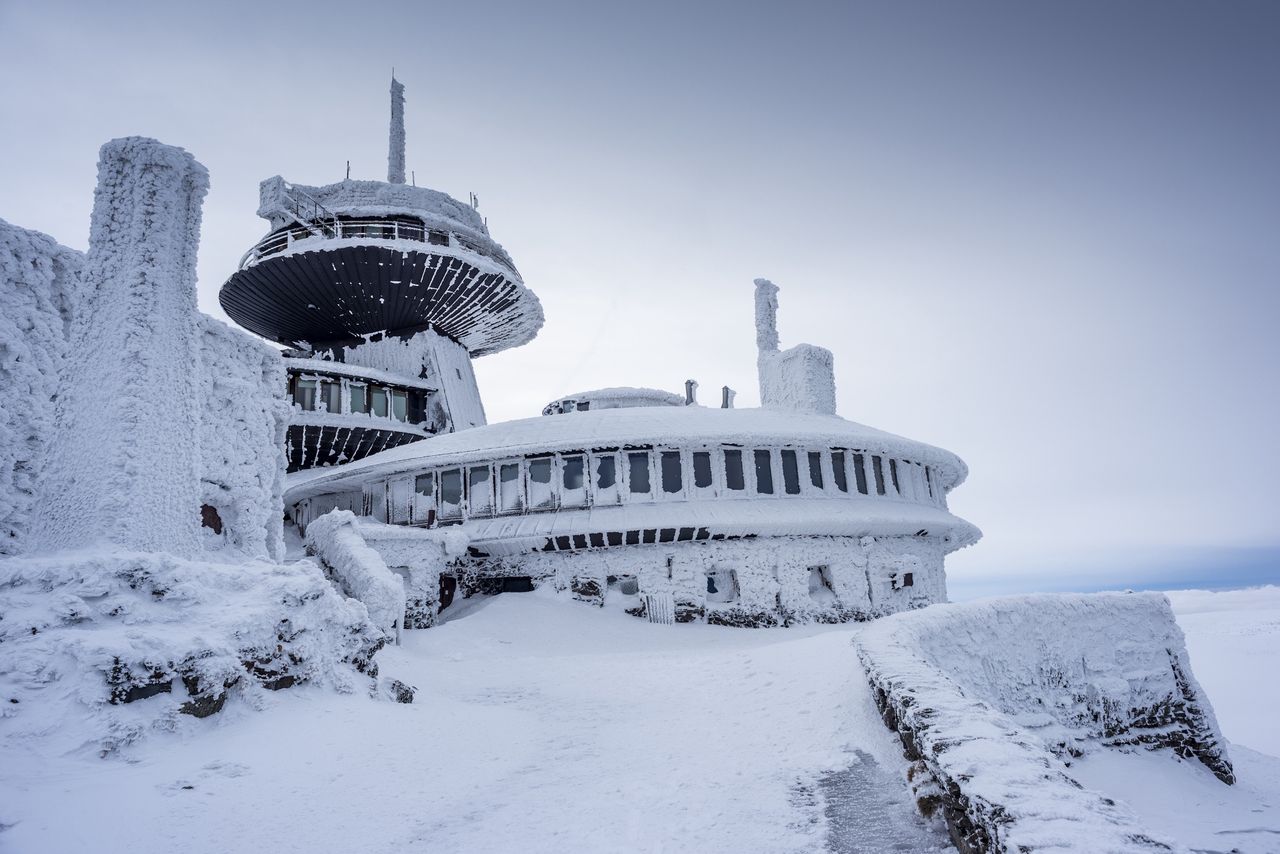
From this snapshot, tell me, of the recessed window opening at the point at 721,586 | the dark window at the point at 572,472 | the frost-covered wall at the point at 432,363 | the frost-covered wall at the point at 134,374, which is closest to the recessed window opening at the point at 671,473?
the dark window at the point at 572,472

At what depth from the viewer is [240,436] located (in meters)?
10.0

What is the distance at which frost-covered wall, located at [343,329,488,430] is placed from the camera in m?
36.1

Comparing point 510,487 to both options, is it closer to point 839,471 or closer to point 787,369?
point 839,471

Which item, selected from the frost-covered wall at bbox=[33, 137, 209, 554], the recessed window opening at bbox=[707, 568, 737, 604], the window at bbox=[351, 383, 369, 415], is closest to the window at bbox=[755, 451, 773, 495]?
the recessed window opening at bbox=[707, 568, 737, 604]

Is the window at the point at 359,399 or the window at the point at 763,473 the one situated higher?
the window at the point at 359,399

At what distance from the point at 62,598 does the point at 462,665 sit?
7398 mm

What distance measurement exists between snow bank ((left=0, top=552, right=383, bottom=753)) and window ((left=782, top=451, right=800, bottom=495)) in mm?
16032

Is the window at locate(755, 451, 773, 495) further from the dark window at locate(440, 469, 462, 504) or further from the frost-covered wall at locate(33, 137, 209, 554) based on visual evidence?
the frost-covered wall at locate(33, 137, 209, 554)

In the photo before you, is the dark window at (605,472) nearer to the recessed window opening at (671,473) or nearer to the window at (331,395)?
the recessed window opening at (671,473)

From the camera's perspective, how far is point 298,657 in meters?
7.16

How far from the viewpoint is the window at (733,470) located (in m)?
21.6

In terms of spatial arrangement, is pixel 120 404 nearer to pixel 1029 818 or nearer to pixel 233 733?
pixel 233 733

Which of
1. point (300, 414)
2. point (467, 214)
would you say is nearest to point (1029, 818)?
point (300, 414)

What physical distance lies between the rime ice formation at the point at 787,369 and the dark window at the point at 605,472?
29.1 feet
